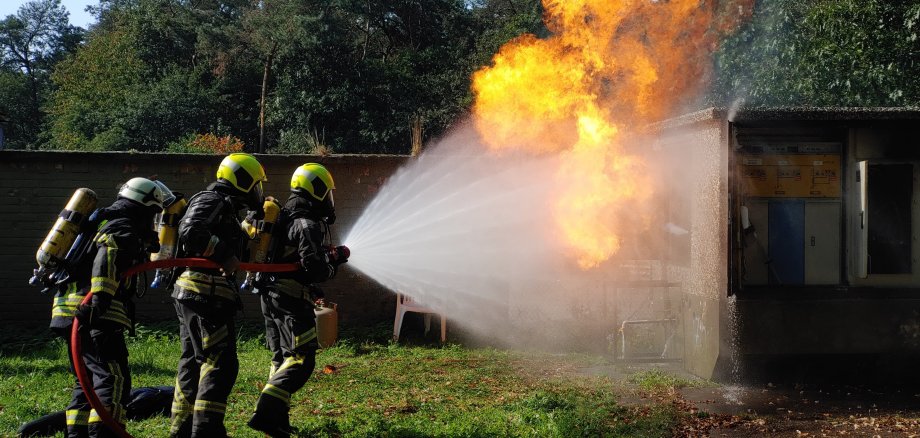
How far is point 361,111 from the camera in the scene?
37438 mm

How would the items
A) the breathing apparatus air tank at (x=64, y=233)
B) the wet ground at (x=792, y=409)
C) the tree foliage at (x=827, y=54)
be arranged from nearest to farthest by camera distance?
1. the breathing apparatus air tank at (x=64, y=233)
2. the wet ground at (x=792, y=409)
3. the tree foliage at (x=827, y=54)

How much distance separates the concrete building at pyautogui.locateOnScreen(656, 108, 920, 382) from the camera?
9.35 m

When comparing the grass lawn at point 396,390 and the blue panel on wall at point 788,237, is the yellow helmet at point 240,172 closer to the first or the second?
the grass lawn at point 396,390

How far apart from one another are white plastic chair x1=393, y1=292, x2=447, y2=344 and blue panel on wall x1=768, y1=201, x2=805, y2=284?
4.62 m

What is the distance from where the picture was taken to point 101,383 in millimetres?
6422

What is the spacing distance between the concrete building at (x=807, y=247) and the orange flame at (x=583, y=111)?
5.42 ft

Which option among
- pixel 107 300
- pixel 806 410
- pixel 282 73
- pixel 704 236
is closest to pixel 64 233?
pixel 107 300

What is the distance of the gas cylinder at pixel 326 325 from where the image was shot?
11.4 m

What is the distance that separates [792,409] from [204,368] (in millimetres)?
5876

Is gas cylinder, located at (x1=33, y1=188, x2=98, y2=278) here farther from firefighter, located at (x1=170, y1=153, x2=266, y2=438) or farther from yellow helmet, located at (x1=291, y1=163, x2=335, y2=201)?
yellow helmet, located at (x1=291, y1=163, x2=335, y2=201)

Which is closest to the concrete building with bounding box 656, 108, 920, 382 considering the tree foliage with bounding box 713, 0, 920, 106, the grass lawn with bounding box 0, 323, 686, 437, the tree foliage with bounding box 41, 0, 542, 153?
the grass lawn with bounding box 0, 323, 686, 437

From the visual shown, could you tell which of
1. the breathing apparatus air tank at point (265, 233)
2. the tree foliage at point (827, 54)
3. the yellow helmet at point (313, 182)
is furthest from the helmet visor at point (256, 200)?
the tree foliage at point (827, 54)

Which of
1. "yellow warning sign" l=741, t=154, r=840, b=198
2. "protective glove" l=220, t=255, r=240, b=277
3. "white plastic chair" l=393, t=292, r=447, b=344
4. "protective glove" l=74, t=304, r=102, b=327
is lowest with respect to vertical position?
"white plastic chair" l=393, t=292, r=447, b=344

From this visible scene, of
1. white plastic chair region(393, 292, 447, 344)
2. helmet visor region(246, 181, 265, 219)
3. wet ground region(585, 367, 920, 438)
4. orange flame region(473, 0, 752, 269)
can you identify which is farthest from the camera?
white plastic chair region(393, 292, 447, 344)
